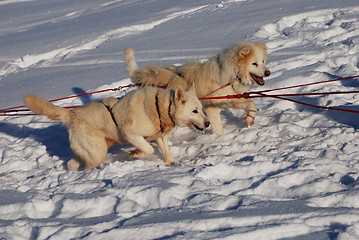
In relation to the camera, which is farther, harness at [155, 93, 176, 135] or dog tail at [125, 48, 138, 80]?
dog tail at [125, 48, 138, 80]

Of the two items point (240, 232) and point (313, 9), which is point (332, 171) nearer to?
point (240, 232)

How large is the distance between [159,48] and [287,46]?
10.5 feet

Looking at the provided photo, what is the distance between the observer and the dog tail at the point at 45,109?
182 inches

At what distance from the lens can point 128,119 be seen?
4.81m

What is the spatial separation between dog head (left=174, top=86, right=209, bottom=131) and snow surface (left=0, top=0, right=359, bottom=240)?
1.44 ft

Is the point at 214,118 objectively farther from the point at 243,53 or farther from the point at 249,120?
the point at 243,53

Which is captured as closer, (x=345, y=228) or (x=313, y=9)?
(x=345, y=228)

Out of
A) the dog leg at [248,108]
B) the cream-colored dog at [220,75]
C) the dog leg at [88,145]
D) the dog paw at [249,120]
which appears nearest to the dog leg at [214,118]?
the cream-colored dog at [220,75]

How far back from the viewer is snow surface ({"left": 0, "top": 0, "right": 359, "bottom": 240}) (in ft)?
10.1

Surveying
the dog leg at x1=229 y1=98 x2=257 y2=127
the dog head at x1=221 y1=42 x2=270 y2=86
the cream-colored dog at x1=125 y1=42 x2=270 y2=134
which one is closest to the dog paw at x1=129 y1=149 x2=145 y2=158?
Answer: the cream-colored dog at x1=125 y1=42 x2=270 y2=134

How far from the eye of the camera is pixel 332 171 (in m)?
3.89

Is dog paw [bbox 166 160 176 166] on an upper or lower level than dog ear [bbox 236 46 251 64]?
lower

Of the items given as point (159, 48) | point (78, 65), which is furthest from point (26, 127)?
point (159, 48)

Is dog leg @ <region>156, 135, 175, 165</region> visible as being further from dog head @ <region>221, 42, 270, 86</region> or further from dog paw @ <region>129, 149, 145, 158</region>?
dog head @ <region>221, 42, 270, 86</region>
